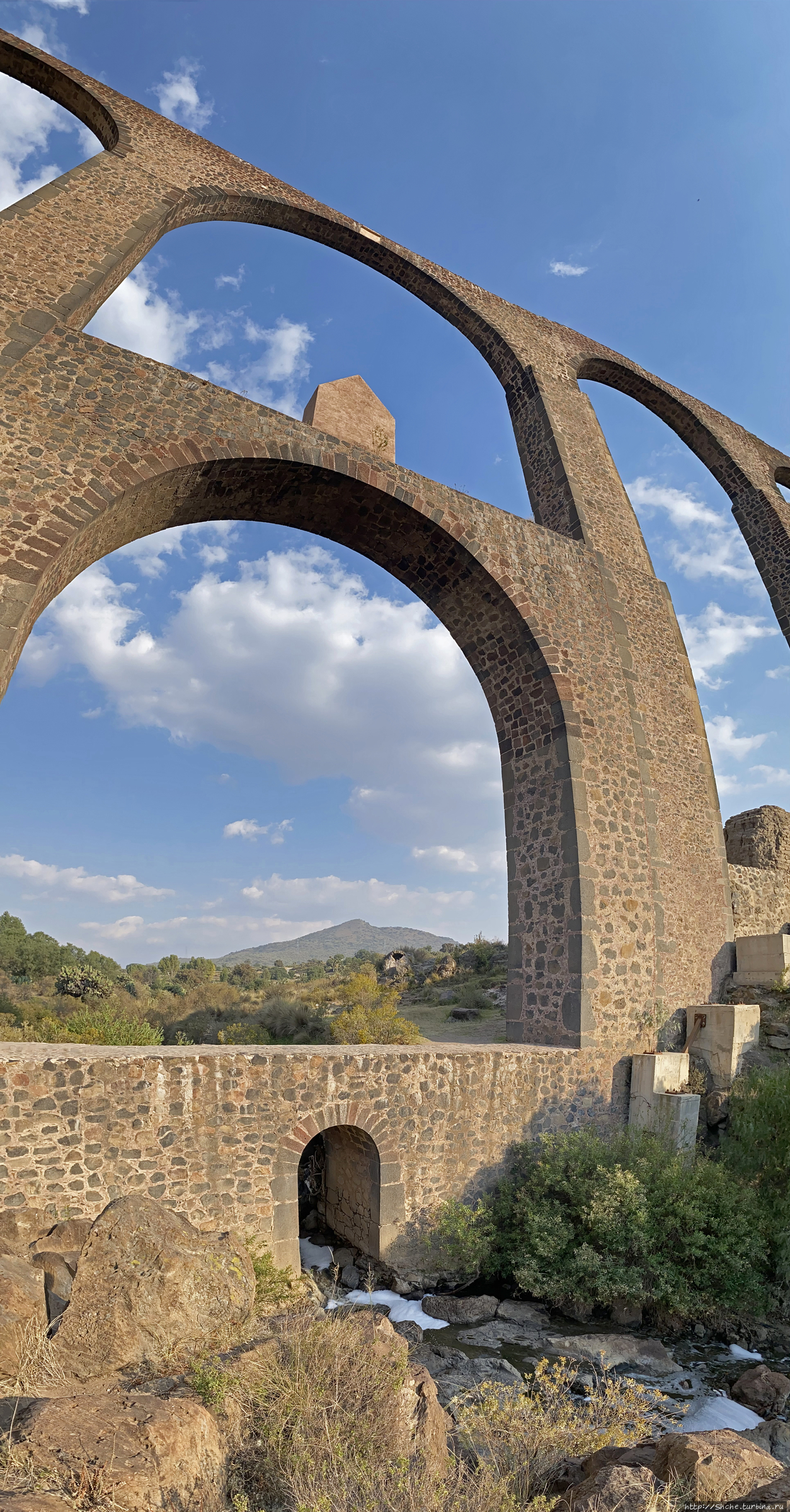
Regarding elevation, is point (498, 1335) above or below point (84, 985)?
below

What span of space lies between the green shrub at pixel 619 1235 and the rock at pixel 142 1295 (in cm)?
343

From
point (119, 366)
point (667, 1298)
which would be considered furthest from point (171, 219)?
point (667, 1298)

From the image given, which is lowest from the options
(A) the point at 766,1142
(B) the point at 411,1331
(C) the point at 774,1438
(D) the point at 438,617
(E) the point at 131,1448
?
(B) the point at 411,1331

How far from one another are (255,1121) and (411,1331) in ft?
6.88

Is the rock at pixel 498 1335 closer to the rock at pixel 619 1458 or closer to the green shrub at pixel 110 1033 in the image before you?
the rock at pixel 619 1458

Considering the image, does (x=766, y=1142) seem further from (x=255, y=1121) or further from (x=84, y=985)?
(x=84, y=985)

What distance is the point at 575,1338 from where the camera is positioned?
6.27 metres

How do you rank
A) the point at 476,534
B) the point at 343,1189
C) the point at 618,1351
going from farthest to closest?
the point at 476,534
the point at 343,1189
the point at 618,1351

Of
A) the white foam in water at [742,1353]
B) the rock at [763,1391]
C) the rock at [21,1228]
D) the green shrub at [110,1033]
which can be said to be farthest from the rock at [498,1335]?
the green shrub at [110,1033]

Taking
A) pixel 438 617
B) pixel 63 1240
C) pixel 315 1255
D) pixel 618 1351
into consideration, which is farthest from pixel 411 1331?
pixel 438 617

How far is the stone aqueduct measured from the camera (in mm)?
6168

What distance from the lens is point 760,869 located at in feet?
40.7

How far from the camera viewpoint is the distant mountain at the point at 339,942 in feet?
262

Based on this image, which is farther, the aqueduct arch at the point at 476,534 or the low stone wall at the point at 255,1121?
the aqueduct arch at the point at 476,534
